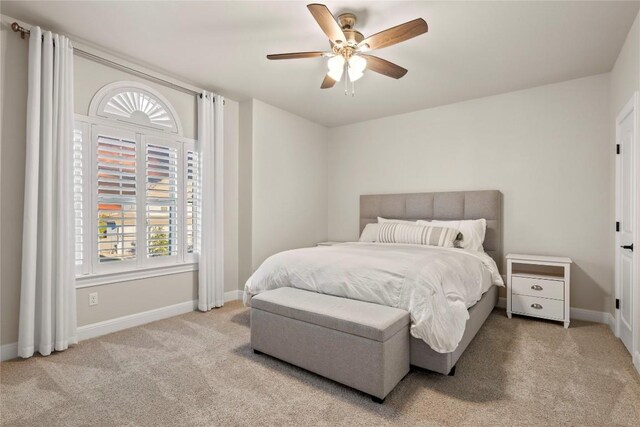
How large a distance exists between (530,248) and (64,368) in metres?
4.53

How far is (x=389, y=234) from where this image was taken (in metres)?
4.03

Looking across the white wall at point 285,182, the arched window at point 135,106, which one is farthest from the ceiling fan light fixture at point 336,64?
the arched window at point 135,106

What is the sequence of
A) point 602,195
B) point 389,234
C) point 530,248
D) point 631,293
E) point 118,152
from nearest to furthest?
point 631,293 → point 118,152 → point 602,195 → point 530,248 → point 389,234

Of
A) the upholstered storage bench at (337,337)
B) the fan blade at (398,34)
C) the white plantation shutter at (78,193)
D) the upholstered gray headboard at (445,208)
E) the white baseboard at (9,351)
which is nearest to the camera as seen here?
the upholstered storage bench at (337,337)

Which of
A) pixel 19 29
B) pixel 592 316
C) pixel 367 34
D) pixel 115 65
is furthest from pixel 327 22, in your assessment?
pixel 592 316

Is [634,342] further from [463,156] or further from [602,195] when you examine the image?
[463,156]

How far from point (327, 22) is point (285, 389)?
2.36 m

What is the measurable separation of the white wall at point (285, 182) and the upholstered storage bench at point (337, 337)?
1.80 m

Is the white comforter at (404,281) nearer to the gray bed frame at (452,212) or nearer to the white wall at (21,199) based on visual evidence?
the gray bed frame at (452,212)

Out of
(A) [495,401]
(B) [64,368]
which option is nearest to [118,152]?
(B) [64,368]

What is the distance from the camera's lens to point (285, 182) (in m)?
4.66

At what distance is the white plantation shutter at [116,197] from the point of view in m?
2.98

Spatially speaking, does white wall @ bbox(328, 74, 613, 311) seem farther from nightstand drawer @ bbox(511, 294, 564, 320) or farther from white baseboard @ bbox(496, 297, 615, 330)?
nightstand drawer @ bbox(511, 294, 564, 320)

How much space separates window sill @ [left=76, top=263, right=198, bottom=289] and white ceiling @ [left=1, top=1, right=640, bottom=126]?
6.72 ft
